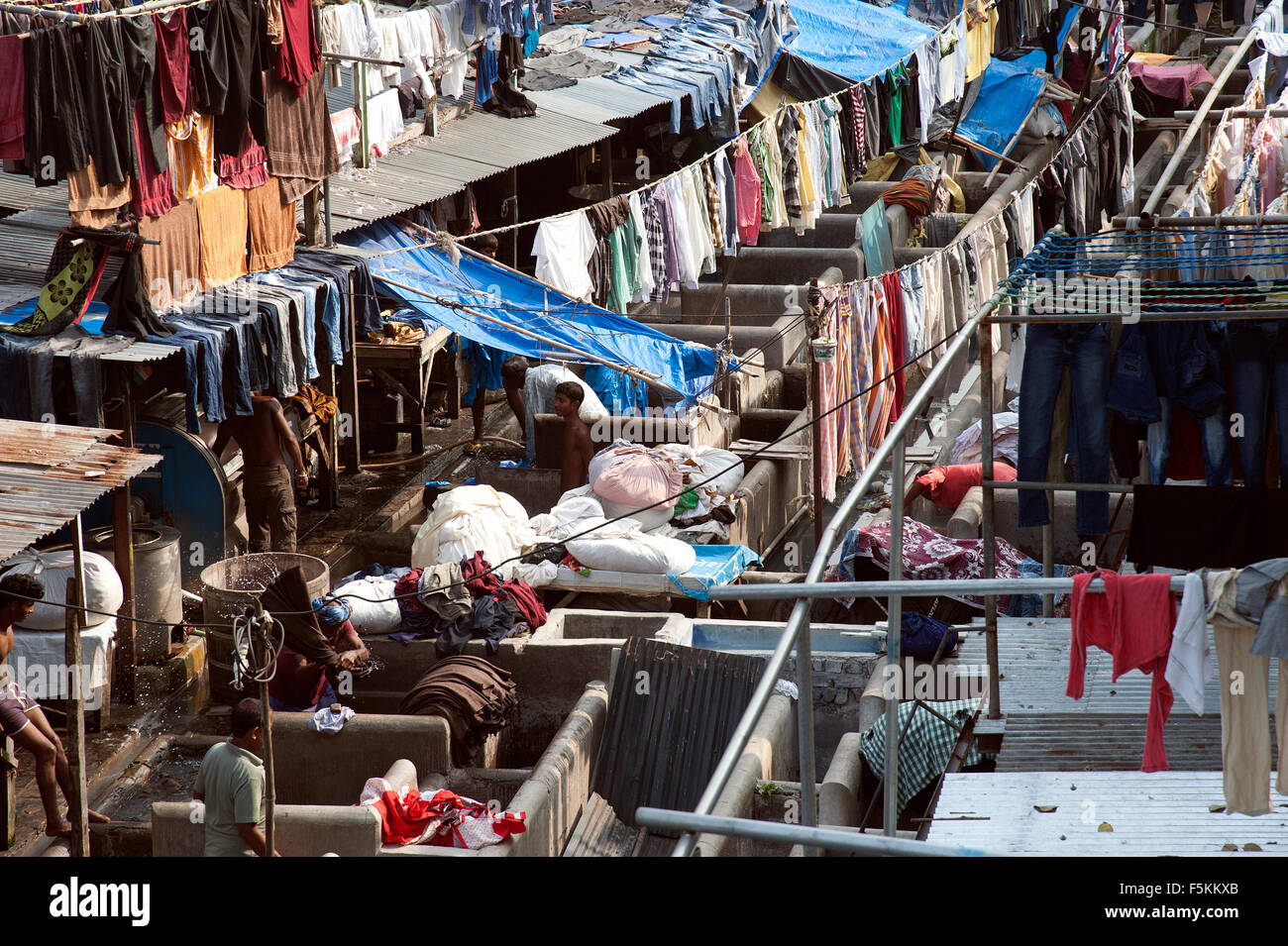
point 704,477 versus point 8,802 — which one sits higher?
point 704,477

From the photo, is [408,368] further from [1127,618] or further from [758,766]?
[1127,618]

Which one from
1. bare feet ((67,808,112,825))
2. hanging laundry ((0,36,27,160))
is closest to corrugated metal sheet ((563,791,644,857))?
bare feet ((67,808,112,825))

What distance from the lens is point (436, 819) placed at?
32.2ft

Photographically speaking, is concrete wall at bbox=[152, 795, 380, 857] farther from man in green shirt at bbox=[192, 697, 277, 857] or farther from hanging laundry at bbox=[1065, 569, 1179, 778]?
hanging laundry at bbox=[1065, 569, 1179, 778]

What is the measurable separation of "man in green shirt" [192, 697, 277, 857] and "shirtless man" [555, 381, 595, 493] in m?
6.30

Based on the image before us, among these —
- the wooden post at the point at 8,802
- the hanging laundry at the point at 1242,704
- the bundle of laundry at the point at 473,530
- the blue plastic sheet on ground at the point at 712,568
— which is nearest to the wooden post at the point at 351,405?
the bundle of laundry at the point at 473,530

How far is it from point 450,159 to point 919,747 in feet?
33.4

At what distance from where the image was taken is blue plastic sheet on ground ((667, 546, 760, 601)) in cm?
1329

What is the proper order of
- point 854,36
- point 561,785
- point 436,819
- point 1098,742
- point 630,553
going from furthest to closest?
point 854,36 < point 630,553 < point 561,785 < point 436,819 < point 1098,742

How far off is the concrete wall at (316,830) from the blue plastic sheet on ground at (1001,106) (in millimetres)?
19999

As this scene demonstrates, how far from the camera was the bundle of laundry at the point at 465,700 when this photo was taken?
11180 millimetres

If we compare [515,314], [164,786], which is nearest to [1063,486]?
[164,786]
